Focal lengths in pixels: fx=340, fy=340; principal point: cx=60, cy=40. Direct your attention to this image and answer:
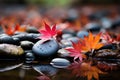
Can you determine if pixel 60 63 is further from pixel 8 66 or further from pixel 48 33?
pixel 8 66

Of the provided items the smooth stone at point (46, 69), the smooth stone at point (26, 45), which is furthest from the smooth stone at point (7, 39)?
the smooth stone at point (46, 69)

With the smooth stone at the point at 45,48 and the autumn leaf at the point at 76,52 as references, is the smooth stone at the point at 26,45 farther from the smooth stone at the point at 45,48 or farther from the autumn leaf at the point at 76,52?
the autumn leaf at the point at 76,52

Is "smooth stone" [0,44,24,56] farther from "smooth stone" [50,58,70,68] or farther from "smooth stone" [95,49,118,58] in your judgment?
"smooth stone" [95,49,118,58]

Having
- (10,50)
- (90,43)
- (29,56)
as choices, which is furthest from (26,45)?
(90,43)

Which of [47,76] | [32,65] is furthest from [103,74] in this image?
[32,65]

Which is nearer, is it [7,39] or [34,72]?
[34,72]

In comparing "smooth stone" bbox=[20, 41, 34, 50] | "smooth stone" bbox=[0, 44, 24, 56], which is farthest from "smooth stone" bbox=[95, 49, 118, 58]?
"smooth stone" bbox=[0, 44, 24, 56]

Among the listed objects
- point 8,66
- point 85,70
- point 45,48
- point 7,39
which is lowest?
point 85,70
